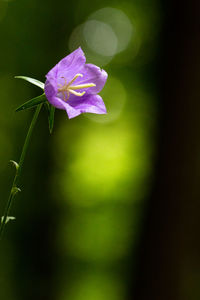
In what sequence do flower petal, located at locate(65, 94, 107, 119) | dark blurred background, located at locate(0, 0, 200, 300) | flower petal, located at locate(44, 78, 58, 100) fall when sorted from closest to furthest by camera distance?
flower petal, located at locate(44, 78, 58, 100), flower petal, located at locate(65, 94, 107, 119), dark blurred background, located at locate(0, 0, 200, 300)

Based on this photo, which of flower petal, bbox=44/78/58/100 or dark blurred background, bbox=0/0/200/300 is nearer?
flower petal, bbox=44/78/58/100

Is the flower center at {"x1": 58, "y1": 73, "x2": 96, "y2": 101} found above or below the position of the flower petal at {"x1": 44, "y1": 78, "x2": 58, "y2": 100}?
above

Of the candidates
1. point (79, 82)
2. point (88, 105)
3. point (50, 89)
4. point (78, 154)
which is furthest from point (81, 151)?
point (50, 89)

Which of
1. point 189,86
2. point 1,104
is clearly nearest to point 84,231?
point 1,104

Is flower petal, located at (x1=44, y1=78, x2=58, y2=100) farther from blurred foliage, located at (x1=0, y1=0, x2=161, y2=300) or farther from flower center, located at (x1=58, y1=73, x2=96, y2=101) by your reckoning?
blurred foliage, located at (x1=0, y1=0, x2=161, y2=300)

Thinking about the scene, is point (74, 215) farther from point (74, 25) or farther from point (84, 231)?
point (74, 25)

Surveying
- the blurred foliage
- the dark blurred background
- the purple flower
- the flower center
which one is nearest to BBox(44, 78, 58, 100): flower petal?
the purple flower
